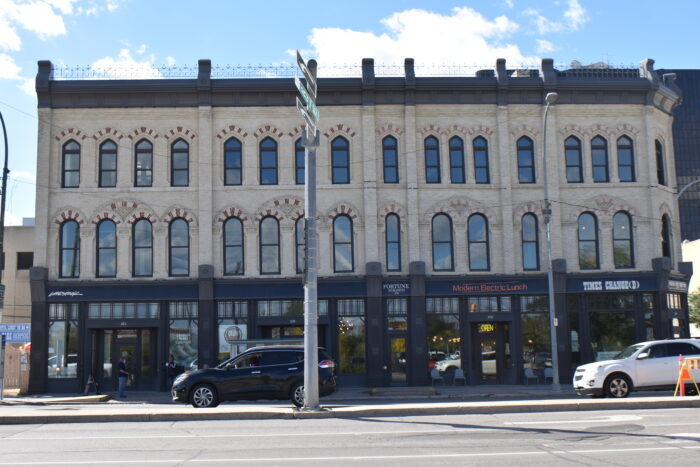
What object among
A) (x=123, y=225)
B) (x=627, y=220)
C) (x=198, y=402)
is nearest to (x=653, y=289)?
(x=627, y=220)

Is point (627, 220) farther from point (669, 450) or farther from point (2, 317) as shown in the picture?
point (2, 317)

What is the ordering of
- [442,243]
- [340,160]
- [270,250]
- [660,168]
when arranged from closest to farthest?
[270,250]
[442,243]
[340,160]
[660,168]

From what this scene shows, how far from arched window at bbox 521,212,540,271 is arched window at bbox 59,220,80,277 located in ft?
57.0

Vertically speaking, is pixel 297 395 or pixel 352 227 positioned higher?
pixel 352 227

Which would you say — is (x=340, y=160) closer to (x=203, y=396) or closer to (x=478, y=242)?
(x=478, y=242)

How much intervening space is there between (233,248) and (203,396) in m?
10.1

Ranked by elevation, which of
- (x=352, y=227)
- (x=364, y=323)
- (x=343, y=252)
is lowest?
(x=364, y=323)

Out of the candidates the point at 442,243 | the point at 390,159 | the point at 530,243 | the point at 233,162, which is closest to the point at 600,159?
the point at 530,243

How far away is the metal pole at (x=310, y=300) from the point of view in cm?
1828

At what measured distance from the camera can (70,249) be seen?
3069 centimetres

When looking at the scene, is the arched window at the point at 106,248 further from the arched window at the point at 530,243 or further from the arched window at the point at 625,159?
the arched window at the point at 625,159

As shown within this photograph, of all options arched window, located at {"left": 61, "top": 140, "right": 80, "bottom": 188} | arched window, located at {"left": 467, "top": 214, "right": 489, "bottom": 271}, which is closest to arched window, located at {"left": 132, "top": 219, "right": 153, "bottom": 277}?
arched window, located at {"left": 61, "top": 140, "right": 80, "bottom": 188}

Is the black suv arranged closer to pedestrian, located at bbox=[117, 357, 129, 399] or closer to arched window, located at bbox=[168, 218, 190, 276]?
pedestrian, located at bbox=[117, 357, 129, 399]

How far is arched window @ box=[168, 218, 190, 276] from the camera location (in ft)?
101
